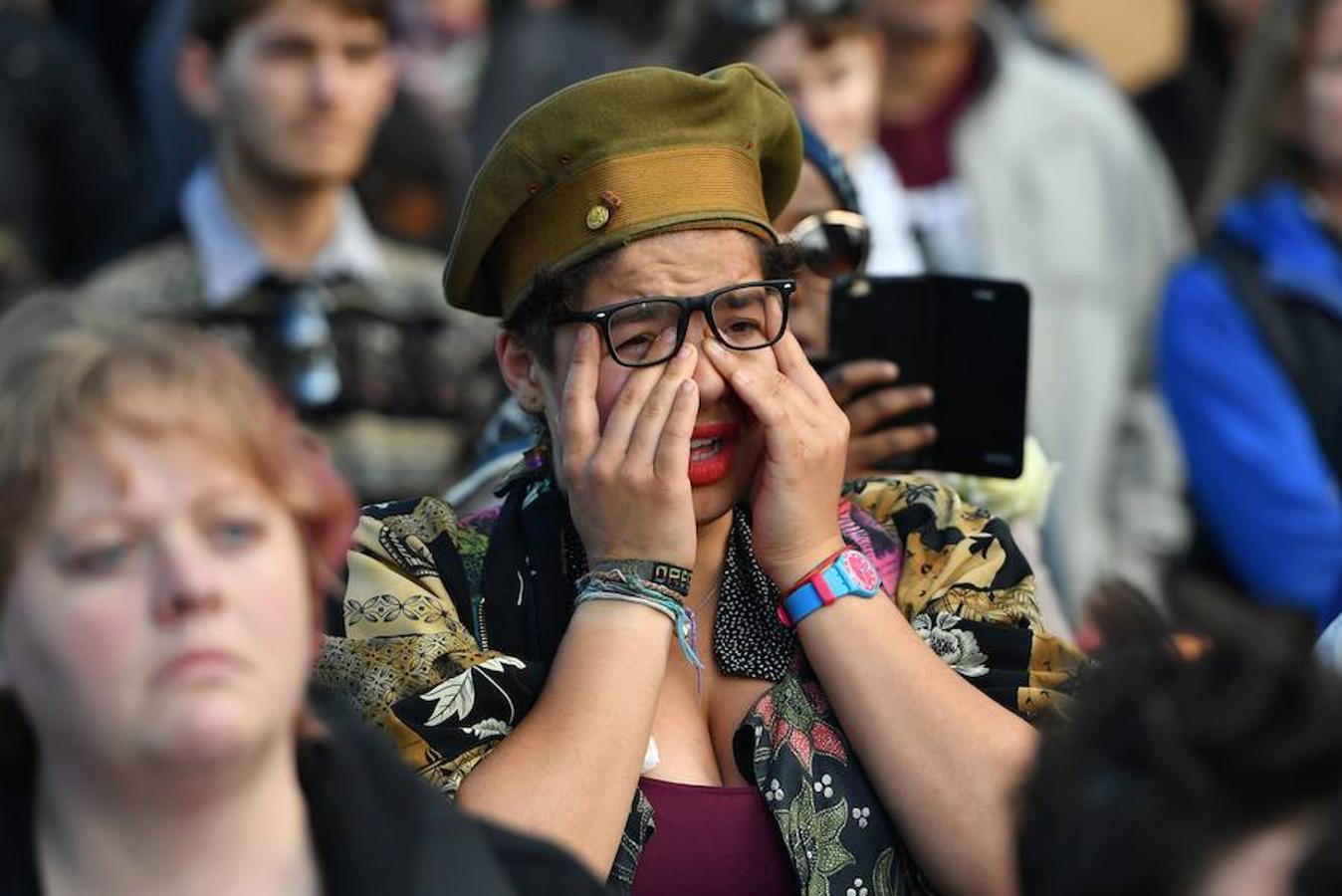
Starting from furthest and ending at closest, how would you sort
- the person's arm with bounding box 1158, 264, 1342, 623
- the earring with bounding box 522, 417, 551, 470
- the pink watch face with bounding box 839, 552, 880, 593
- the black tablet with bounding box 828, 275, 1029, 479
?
the person's arm with bounding box 1158, 264, 1342, 623, the black tablet with bounding box 828, 275, 1029, 479, the earring with bounding box 522, 417, 551, 470, the pink watch face with bounding box 839, 552, 880, 593

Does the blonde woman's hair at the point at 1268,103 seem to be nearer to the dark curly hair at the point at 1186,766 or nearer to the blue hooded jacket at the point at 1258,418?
the blue hooded jacket at the point at 1258,418

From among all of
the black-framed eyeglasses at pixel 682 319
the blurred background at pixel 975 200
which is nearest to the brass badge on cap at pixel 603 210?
the black-framed eyeglasses at pixel 682 319

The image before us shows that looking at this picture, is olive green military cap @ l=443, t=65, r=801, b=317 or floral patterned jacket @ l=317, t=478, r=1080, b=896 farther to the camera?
olive green military cap @ l=443, t=65, r=801, b=317

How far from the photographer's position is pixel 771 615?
10.5ft

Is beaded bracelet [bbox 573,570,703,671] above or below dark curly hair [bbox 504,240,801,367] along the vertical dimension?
below

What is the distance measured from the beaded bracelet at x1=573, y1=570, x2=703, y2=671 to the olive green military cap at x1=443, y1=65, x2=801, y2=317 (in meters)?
0.41

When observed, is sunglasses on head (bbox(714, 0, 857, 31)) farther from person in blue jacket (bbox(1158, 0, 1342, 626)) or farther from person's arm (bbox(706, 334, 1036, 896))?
person's arm (bbox(706, 334, 1036, 896))

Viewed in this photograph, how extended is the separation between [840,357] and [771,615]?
63cm

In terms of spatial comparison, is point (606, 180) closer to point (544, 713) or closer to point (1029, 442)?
point (544, 713)

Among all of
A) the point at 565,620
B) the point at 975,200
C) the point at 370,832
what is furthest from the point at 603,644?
the point at 975,200

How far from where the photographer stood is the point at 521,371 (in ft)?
10.8

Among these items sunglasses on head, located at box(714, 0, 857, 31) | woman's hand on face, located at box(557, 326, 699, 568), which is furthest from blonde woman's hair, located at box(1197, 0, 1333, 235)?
woman's hand on face, located at box(557, 326, 699, 568)

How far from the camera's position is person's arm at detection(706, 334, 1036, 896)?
9.51ft

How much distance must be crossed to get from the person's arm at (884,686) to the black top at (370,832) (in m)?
0.68
